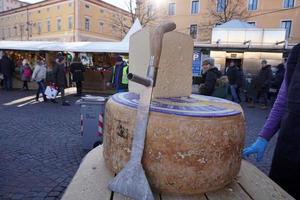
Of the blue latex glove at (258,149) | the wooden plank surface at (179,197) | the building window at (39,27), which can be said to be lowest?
the wooden plank surface at (179,197)

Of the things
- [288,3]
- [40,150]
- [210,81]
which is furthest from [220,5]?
[40,150]

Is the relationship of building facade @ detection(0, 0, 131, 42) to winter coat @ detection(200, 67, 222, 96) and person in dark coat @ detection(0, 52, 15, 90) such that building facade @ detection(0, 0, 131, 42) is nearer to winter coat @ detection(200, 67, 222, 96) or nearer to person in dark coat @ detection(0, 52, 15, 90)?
person in dark coat @ detection(0, 52, 15, 90)

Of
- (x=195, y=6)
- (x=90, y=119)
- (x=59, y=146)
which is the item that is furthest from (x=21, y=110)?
(x=195, y=6)

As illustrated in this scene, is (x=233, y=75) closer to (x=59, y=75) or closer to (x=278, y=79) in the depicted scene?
(x=278, y=79)

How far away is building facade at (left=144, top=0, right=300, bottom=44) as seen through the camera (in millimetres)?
32750

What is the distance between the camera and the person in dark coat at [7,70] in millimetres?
13266

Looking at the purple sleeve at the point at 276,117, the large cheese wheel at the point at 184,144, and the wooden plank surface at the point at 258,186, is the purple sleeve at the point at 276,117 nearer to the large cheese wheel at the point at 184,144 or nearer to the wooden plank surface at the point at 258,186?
the wooden plank surface at the point at 258,186

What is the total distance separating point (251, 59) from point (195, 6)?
75.4ft

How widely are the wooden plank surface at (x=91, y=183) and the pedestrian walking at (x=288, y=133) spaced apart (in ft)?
3.09

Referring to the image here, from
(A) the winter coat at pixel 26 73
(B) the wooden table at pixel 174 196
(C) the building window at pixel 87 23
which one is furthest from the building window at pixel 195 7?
(B) the wooden table at pixel 174 196

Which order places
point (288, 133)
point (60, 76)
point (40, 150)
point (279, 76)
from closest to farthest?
point (288, 133) < point (40, 150) < point (60, 76) < point (279, 76)

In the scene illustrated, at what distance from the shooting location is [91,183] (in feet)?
4.20

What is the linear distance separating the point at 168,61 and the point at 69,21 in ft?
139

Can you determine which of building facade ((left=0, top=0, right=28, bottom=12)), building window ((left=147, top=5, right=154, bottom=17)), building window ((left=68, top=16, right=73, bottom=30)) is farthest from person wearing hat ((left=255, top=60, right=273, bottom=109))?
building facade ((left=0, top=0, right=28, bottom=12))
